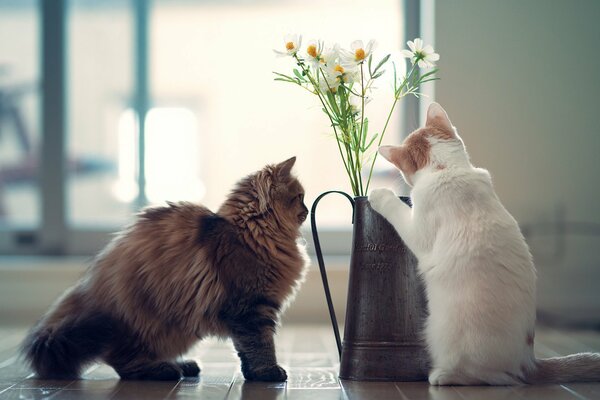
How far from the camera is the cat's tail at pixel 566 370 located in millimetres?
2209

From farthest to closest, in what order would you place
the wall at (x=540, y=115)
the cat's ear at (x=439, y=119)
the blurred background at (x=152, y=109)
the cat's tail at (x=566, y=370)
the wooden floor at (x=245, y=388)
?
the blurred background at (x=152, y=109)
the wall at (x=540, y=115)
the cat's ear at (x=439, y=119)
the cat's tail at (x=566, y=370)
the wooden floor at (x=245, y=388)

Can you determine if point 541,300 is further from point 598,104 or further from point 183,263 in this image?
point 183,263

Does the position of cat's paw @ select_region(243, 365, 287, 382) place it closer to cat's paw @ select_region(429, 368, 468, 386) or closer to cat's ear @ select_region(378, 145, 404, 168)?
cat's paw @ select_region(429, 368, 468, 386)

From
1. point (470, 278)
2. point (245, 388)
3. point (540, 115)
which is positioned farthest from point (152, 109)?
point (470, 278)

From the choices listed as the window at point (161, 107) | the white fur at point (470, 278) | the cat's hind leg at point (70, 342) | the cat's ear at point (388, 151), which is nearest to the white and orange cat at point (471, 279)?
the white fur at point (470, 278)

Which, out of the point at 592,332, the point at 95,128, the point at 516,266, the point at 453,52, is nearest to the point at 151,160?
the point at 95,128

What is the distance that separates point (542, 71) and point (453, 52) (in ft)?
1.48

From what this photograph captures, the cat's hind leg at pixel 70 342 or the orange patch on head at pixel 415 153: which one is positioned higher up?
the orange patch on head at pixel 415 153

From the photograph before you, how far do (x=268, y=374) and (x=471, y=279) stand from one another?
631 mm

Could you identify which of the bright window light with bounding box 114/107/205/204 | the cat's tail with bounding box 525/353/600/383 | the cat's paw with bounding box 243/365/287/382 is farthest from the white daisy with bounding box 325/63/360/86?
the bright window light with bounding box 114/107/205/204

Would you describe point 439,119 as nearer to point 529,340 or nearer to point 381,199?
point 381,199

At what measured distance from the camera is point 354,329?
230 cm

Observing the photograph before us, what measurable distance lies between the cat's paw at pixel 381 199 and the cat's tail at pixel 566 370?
0.60 m

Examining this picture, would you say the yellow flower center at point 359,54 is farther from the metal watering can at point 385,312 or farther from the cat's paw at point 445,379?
the cat's paw at point 445,379
